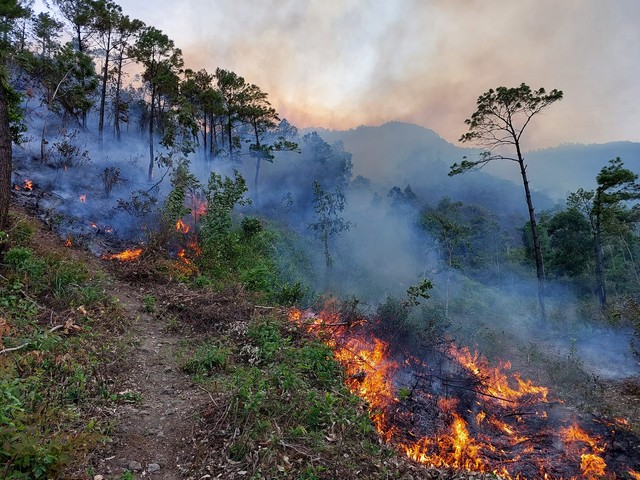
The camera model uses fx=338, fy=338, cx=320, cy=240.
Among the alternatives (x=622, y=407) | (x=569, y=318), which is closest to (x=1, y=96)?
(x=622, y=407)

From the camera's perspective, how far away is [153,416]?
15.8 feet

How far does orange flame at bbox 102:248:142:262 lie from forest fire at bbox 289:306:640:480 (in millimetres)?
6679

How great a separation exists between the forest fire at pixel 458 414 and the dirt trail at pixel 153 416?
2.97 meters

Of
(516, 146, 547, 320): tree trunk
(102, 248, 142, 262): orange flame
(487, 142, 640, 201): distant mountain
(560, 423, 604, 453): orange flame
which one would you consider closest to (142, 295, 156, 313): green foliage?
(102, 248, 142, 262): orange flame

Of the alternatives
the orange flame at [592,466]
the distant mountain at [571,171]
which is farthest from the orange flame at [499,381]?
the distant mountain at [571,171]

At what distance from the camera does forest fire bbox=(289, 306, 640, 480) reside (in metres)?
6.23

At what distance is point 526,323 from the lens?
1772 cm

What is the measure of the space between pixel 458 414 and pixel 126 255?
11533 millimetres

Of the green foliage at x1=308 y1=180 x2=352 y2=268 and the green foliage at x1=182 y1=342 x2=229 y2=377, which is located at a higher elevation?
the green foliage at x1=308 y1=180 x2=352 y2=268

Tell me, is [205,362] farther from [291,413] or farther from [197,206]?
[197,206]

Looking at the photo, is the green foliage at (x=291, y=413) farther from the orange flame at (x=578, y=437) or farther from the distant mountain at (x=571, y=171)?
the distant mountain at (x=571, y=171)

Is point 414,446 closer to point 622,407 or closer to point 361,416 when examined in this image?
point 361,416

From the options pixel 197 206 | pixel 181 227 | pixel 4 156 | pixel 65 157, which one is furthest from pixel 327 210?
pixel 4 156

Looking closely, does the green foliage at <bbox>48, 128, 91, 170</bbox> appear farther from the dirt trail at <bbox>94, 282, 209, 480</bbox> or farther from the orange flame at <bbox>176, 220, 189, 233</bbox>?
the dirt trail at <bbox>94, 282, 209, 480</bbox>
